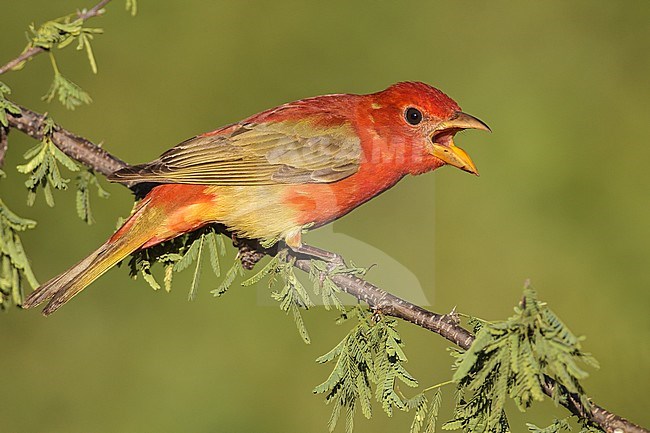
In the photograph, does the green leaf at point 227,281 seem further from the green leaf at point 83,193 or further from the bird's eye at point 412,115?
the bird's eye at point 412,115

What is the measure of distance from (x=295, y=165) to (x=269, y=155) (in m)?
0.11

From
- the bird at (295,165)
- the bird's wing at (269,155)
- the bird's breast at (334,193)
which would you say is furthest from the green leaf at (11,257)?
the bird's breast at (334,193)

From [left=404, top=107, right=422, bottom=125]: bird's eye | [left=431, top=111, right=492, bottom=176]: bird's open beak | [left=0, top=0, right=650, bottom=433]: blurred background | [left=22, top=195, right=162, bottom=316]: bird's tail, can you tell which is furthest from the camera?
[left=0, top=0, right=650, bottom=433]: blurred background

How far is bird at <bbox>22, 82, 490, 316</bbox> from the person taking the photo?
329 centimetres

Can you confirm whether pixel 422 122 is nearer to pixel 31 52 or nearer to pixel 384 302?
pixel 384 302

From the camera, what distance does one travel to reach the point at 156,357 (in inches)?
197

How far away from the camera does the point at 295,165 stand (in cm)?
357

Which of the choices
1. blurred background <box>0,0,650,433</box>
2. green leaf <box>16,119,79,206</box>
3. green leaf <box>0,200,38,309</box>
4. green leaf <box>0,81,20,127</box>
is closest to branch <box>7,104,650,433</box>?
green leaf <box>16,119,79,206</box>

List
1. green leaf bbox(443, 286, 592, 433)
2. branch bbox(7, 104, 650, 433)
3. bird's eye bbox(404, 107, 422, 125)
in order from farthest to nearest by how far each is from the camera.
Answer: bird's eye bbox(404, 107, 422, 125)
branch bbox(7, 104, 650, 433)
green leaf bbox(443, 286, 592, 433)

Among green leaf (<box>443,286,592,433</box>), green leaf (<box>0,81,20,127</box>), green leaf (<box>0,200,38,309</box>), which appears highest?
green leaf (<box>0,81,20,127</box>)

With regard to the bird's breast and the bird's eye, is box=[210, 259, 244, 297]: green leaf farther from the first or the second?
the bird's eye

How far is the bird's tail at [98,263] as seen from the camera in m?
3.04

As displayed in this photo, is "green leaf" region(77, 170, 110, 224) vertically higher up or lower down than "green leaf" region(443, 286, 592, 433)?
higher up

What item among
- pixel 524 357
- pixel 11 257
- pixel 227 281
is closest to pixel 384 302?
pixel 227 281
